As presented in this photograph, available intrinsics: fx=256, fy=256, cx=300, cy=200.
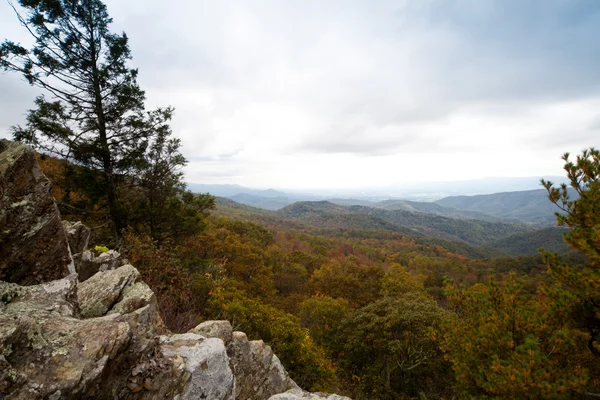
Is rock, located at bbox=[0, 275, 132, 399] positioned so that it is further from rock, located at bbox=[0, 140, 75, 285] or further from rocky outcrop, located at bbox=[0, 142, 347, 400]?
rock, located at bbox=[0, 140, 75, 285]

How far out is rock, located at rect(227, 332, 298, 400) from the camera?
7.48m

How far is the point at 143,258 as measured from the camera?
1068cm

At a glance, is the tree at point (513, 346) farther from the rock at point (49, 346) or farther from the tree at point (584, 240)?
the rock at point (49, 346)

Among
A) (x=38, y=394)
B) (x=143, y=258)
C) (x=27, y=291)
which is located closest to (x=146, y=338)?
(x=38, y=394)

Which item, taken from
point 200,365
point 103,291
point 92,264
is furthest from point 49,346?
point 92,264

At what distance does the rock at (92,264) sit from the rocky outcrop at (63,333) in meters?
1.28

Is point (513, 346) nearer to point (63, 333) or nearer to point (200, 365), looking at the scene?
point (200, 365)

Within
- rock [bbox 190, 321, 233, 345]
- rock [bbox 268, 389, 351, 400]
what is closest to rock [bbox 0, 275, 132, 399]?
rock [bbox 190, 321, 233, 345]

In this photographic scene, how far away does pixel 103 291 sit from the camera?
6.07 meters

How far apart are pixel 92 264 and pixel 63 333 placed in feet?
15.5

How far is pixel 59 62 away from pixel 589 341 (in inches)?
808

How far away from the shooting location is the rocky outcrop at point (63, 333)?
3219 mm

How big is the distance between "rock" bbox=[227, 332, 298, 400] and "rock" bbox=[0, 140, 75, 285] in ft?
16.4

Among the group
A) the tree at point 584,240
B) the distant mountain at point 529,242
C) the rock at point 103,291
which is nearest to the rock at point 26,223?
the rock at point 103,291
